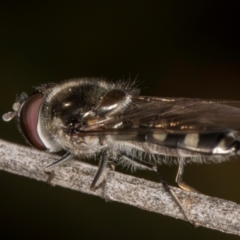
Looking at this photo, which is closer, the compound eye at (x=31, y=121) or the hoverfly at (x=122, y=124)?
the hoverfly at (x=122, y=124)

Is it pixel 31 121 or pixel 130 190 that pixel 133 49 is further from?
pixel 130 190

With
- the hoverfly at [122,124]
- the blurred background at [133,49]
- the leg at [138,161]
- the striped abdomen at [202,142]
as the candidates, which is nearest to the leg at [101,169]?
the hoverfly at [122,124]

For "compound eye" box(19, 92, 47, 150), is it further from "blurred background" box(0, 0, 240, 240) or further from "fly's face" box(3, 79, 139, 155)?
"blurred background" box(0, 0, 240, 240)

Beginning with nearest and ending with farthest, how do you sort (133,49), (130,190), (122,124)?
(130,190)
(122,124)
(133,49)

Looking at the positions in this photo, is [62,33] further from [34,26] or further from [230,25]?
[230,25]

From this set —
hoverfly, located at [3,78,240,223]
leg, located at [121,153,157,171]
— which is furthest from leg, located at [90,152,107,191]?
leg, located at [121,153,157,171]

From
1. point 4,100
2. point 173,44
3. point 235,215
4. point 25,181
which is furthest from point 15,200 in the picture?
point 235,215

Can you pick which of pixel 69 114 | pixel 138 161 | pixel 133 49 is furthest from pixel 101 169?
pixel 133 49

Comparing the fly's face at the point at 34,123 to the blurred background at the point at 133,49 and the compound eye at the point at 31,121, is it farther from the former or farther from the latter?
the blurred background at the point at 133,49
